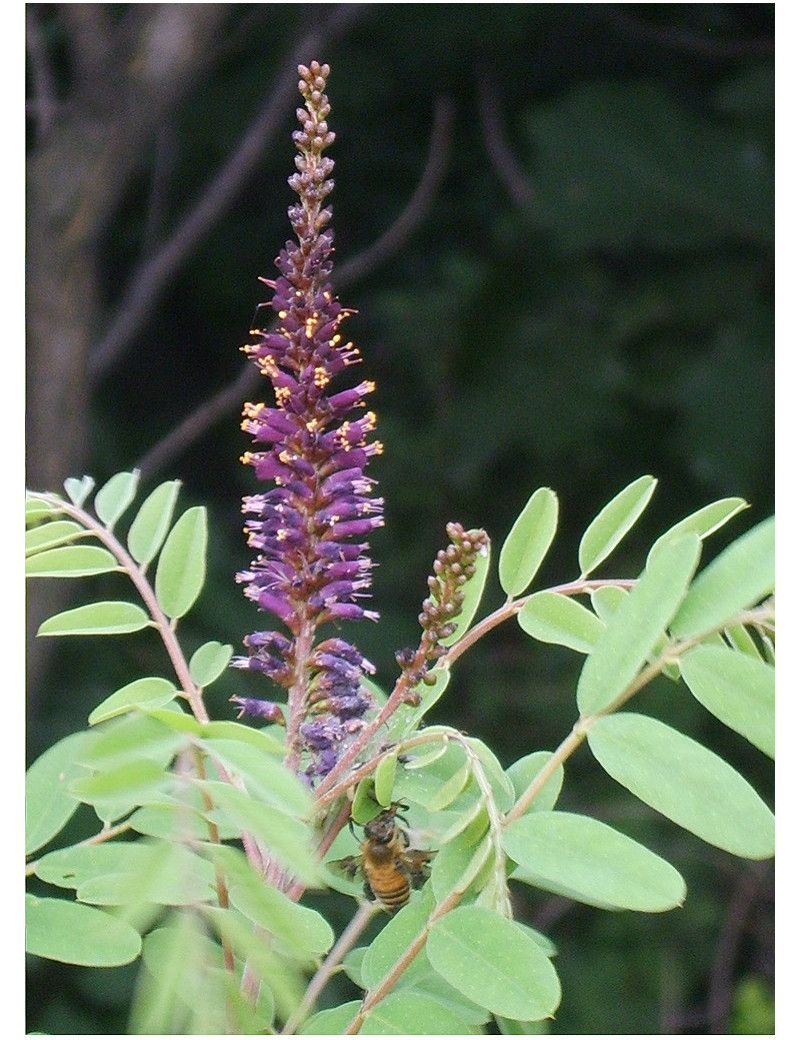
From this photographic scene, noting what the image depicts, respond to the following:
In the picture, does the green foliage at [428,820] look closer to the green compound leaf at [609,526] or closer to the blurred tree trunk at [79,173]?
the green compound leaf at [609,526]

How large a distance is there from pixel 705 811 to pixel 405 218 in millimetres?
2029

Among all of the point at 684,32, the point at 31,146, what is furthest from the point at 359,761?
the point at 684,32

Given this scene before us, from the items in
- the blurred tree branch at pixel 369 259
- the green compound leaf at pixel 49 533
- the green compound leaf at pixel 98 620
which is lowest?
the green compound leaf at pixel 98 620

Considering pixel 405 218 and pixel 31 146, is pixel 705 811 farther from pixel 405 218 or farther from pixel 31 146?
pixel 405 218

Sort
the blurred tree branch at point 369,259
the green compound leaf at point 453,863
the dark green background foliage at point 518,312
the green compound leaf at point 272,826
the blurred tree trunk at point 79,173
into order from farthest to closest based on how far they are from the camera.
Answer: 1. the dark green background foliage at point 518,312
2. the blurred tree branch at point 369,259
3. the blurred tree trunk at point 79,173
4. the green compound leaf at point 453,863
5. the green compound leaf at point 272,826

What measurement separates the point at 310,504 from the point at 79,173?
146 centimetres

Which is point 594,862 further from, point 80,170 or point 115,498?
point 80,170

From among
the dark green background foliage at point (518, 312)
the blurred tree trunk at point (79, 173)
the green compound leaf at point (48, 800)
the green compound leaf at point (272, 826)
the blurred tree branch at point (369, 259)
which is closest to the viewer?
the green compound leaf at point (272, 826)

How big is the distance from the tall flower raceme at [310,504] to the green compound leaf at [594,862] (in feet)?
0.33

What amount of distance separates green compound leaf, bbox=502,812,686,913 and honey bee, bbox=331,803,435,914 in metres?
0.08

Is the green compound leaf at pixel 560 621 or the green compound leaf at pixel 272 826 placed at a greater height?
the green compound leaf at pixel 560 621

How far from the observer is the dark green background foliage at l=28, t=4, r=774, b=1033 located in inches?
83.3

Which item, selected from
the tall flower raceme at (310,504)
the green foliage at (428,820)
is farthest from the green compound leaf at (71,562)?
the tall flower raceme at (310,504)

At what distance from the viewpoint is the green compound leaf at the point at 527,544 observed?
58cm
